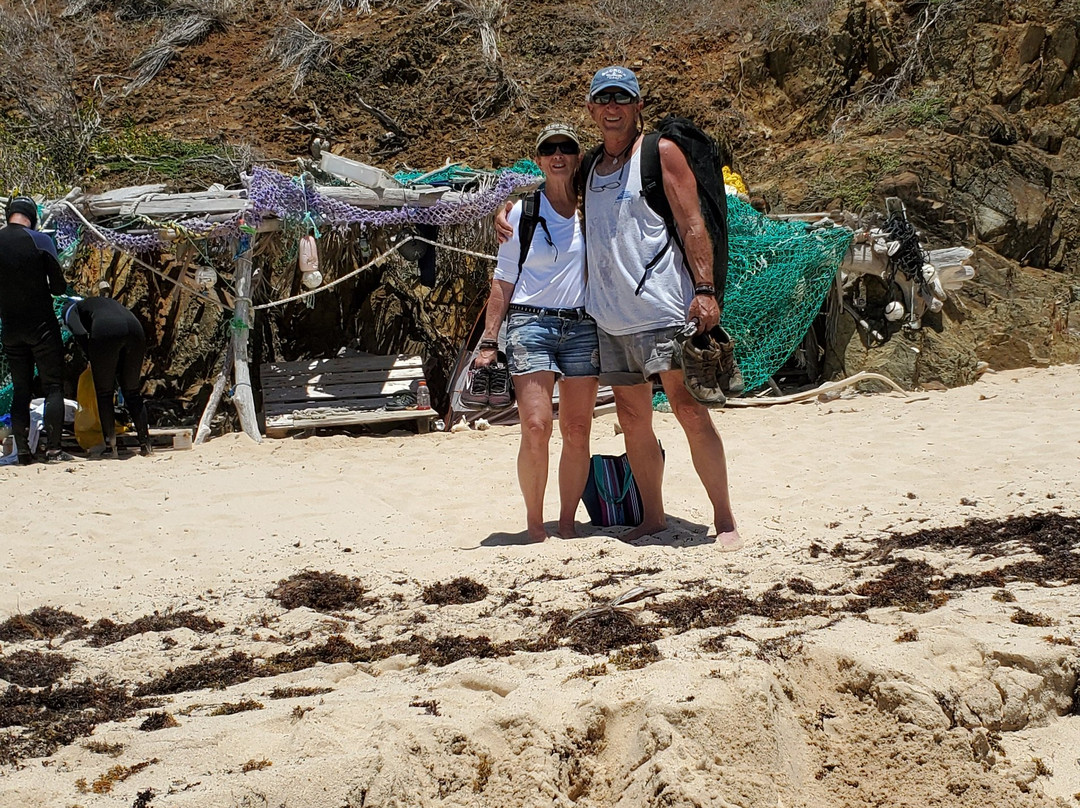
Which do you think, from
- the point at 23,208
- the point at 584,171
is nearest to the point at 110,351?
the point at 23,208

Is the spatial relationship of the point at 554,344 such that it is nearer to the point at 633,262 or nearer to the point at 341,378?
the point at 633,262

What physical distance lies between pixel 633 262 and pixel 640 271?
1.7 inches

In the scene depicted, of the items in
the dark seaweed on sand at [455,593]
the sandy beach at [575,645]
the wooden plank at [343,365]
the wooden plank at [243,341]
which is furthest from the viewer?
the wooden plank at [343,365]

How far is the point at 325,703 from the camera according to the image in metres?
2.68

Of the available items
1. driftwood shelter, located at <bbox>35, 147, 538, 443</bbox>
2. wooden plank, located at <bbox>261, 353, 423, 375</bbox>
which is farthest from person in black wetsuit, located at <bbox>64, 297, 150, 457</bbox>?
wooden plank, located at <bbox>261, 353, 423, 375</bbox>

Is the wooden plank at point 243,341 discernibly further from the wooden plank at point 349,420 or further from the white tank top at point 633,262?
the white tank top at point 633,262

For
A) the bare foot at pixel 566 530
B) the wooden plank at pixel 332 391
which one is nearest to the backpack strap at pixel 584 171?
the bare foot at pixel 566 530

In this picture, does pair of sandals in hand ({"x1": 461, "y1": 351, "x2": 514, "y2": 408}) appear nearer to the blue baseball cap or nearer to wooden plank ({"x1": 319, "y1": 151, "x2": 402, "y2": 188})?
the blue baseball cap

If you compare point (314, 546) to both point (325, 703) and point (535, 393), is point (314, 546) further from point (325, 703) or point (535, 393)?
point (325, 703)

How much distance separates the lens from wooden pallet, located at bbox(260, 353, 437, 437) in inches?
348

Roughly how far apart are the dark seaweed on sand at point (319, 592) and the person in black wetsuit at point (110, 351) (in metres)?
4.11

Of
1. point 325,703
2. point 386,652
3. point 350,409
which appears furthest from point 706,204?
point 350,409

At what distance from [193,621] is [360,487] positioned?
255cm

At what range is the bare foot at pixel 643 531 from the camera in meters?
4.49
